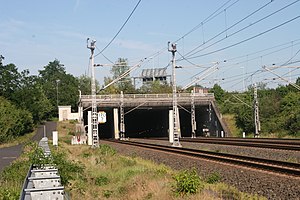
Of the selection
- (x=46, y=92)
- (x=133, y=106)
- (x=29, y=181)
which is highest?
(x=46, y=92)

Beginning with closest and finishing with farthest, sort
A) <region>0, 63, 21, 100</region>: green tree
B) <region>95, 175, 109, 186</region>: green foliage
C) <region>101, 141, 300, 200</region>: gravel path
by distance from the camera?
<region>101, 141, 300, 200</region>: gravel path < <region>95, 175, 109, 186</region>: green foliage < <region>0, 63, 21, 100</region>: green tree

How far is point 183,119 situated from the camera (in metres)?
85.9

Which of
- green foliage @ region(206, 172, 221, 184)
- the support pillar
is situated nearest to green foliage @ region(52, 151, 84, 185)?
green foliage @ region(206, 172, 221, 184)

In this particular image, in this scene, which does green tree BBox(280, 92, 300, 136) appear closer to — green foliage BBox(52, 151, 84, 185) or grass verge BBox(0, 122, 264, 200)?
grass verge BBox(0, 122, 264, 200)

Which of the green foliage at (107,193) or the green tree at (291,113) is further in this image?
the green tree at (291,113)

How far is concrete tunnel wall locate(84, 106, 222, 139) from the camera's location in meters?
75.5

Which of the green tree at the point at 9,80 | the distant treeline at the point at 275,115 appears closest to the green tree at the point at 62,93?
the green tree at the point at 9,80

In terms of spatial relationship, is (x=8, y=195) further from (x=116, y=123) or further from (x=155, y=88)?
(x=155, y=88)

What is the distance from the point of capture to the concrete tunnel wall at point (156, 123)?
7549 cm

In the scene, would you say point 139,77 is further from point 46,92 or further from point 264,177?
point 264,177

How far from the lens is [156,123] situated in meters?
90.6

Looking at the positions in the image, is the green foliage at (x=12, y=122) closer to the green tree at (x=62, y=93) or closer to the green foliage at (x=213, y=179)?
the green tree at (x=62, y=93)

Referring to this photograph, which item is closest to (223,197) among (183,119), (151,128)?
(183,119)

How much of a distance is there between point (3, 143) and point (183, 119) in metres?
33.5
